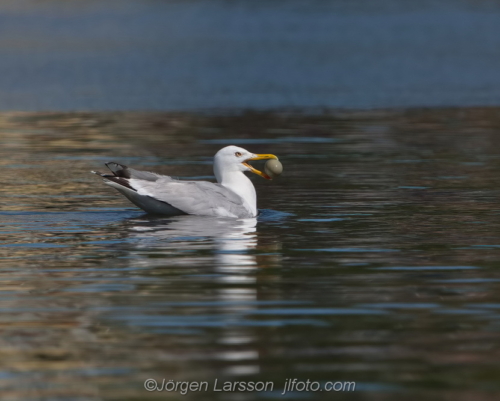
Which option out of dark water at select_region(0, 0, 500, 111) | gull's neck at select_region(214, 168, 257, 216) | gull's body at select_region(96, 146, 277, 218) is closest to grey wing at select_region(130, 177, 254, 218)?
gull's body at select_region(96, 146, 277, 218)

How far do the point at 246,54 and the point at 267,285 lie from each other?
109 feet

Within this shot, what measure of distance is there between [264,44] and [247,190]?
31381mm

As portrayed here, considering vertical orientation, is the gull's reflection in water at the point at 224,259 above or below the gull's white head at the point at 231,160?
below

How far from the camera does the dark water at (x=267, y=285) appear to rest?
680 centimetres

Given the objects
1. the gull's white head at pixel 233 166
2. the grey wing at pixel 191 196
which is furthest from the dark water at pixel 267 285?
the gull's white head at pixel 233 166

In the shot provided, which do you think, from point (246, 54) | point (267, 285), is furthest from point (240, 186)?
point (246, 54)

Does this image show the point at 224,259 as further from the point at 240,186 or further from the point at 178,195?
the point at 240,186

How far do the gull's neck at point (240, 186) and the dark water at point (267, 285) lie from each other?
464 millimetres

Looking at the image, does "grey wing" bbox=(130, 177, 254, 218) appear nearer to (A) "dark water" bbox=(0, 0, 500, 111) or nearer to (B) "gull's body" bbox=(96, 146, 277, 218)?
(B) "gull's body" bbox=(96, 146, 277, 218)

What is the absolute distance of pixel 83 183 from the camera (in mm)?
17266

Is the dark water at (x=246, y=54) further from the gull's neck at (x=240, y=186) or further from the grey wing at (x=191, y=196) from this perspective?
the grey wing at (x=191, y=196)

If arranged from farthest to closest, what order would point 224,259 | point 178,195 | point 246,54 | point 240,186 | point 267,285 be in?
point 246,54, point 240,186, point 178,195, point 224,259, point 267,285

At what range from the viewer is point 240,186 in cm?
1403

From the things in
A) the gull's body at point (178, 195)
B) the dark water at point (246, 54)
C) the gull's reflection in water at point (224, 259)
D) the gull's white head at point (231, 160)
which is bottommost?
the gull's reflection in water at point (224, 259)
